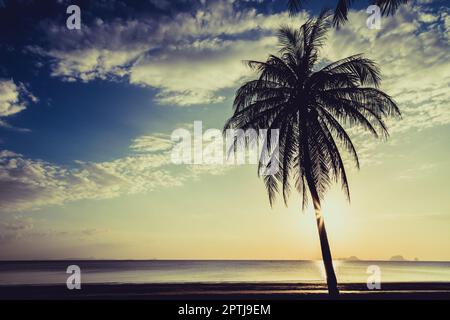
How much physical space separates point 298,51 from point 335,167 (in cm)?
542

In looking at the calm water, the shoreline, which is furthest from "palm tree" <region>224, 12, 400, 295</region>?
the calm water

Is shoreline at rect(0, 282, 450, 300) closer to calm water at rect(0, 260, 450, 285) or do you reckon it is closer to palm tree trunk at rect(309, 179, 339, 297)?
palm tree trunk at rect(309, 179, 339, 297)

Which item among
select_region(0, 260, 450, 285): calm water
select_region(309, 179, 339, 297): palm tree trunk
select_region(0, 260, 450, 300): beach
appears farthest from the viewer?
select_region(0, 260, 450, 285): calm water

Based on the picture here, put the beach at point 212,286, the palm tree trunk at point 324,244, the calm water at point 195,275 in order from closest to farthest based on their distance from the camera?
the palm tree trunk at point 324,244
the beach at point 212,286
the calm water at point 195,275

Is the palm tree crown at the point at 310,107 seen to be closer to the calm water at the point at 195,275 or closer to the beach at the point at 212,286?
the beach at the point at 212,286

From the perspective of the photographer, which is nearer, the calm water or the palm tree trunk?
the palm tree trunk

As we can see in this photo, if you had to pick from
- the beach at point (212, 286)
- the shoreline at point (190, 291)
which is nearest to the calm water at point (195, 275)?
the beach at point (212, 286)

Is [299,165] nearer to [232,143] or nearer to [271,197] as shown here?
[271,197]

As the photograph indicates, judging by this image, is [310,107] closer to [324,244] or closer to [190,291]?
[324,244]

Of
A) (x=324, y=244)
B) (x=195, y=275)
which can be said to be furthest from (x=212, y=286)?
(x=195, y=275)
